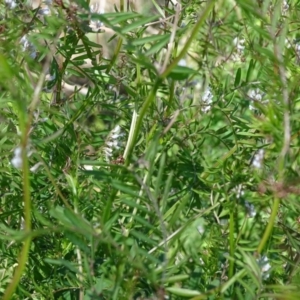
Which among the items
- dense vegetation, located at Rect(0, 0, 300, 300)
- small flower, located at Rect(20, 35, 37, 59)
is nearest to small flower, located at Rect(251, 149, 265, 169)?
dense vegetation, located at Rect(0, 0, 300, 300)

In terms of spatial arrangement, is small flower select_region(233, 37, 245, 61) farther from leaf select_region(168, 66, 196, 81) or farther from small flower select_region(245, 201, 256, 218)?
leaf select_region(168, 66, 196, 81)

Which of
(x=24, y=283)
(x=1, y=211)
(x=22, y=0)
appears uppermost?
(x=22, y=0)

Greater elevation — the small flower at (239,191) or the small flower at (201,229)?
the small flower at (239,191)

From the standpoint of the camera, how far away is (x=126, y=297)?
847 mm

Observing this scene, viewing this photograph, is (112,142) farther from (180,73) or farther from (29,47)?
(180,73)

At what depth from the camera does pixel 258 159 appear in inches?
44.1

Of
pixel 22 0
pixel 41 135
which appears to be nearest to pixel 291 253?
pixel 41 135

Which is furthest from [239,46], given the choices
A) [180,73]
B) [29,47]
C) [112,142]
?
[180,73]

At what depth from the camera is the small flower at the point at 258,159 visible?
1.11 meters

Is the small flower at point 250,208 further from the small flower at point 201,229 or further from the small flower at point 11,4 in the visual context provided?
the small flower at point 11,4

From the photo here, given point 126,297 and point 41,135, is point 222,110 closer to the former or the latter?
point 41,135

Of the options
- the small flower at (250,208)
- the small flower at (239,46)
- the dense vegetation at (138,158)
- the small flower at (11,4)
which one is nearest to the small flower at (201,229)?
the dense vegetation at (138,158)

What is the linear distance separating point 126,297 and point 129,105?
1.72ft

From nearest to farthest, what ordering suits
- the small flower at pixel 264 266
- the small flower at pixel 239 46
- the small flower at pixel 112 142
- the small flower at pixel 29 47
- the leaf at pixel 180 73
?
the leaf at pixel 180 73
the small flower at pixel 264 266
the small flower at pixel 29 47
the small flower at pixel 112 142
the small flower at pixel 239 46
